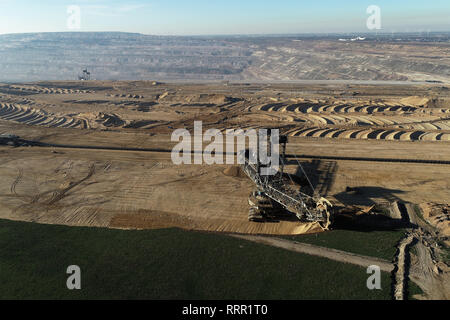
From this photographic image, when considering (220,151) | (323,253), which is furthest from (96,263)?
(220,151)

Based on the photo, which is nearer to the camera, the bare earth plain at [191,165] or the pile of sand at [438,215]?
the pile of sand at [438,215]

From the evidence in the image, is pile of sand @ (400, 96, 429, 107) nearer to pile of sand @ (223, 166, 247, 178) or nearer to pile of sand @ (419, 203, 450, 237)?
pile of sand @ (419, 203, 450, 237)

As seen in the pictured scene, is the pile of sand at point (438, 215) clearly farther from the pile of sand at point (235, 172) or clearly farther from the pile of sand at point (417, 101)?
the pile of sand at point (417, 101)

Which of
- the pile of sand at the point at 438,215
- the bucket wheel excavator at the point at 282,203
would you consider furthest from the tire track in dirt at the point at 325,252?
the pile of sand at the point at 438,215

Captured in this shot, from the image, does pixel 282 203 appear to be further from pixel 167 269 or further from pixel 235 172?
pixel 235 172

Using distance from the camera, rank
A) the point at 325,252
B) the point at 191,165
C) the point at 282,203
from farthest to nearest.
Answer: the point at 191,165, the point at 282,203, the point at 325,252

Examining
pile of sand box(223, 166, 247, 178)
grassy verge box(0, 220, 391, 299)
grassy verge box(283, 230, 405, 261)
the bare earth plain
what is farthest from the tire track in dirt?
pile of sand box(223, 166, 247, 178)

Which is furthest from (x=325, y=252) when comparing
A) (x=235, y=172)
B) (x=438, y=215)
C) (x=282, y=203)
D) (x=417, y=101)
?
(x=417, y=101)

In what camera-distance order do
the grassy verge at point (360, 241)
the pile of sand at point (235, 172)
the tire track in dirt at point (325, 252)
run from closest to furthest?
the tire track in dirt at point (325, 252) < the grassy verge at point (360, 241) < the pile of sand at point (235, 172)
